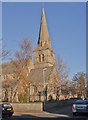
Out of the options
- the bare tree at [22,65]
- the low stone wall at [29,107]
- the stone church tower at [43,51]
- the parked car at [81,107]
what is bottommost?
the low stone wall at [29,107]

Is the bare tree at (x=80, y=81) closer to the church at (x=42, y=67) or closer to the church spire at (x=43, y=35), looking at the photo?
the church at (x=42, y=67)

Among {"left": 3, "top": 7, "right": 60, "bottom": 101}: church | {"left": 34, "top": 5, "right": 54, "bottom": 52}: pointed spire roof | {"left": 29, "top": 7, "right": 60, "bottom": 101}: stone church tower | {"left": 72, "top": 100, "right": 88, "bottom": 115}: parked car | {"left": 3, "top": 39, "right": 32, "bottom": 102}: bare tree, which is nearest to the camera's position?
{"left": 72, "top": 100, "right": 88, "bottom": 115}: parked car

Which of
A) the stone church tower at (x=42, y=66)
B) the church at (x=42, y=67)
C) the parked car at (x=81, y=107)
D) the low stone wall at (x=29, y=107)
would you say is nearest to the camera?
the parked car at (x=81, y=107)

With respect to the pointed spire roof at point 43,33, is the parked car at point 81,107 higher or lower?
lower

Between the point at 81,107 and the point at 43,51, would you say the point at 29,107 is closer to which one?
the point at 81,107

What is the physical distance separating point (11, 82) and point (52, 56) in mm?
33707

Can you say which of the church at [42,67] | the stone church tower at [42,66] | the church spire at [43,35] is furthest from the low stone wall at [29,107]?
the church spire at [43,35]

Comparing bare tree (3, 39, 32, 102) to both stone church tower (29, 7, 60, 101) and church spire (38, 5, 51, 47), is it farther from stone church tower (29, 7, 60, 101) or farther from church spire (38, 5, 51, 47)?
church spire (38, 5, 51, 47)

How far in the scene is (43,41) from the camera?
208 ft

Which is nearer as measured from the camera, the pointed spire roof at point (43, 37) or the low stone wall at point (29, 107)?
the low stone wall at point (29, 107)

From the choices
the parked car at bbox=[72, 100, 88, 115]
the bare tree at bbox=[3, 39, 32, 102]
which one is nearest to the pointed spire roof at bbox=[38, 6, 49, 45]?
the bare tree at bbox=[3, 39, 32, 102]

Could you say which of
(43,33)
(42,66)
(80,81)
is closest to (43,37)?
(43,33)

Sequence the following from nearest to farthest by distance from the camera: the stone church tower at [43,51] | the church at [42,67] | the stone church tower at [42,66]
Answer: the church at [42,67]
the stone church tower at [42,66]
the stone church tower at [43,51]

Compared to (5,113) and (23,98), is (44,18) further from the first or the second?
(5,113)
